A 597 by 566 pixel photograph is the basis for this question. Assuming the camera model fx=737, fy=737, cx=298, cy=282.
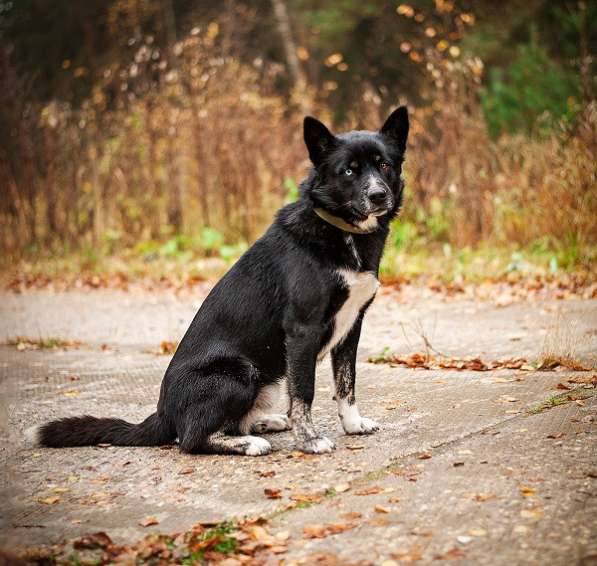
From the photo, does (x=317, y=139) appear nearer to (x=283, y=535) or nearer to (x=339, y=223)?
(x=339, y=223)

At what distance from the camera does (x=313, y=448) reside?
352cm

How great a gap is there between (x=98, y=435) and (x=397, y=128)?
2.24m

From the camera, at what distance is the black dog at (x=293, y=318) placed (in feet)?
11.7

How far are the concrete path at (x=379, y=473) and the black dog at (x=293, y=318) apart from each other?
0.11 meters

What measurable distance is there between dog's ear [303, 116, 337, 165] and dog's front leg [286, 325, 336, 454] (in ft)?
2.97

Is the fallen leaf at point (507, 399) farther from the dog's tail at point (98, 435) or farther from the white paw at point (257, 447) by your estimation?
the dog's tail at point (98, 435)

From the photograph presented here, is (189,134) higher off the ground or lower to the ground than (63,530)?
higher

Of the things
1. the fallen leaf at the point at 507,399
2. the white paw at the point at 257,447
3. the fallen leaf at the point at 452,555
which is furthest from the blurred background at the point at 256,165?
the fallen leaf at the point at 452,555

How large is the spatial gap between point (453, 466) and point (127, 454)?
1616 millimetres

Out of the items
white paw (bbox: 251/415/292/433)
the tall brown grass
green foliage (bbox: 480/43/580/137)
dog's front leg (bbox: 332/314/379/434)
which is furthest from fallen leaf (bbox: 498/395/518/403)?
green foliage (bbox: 480/43/580/137)

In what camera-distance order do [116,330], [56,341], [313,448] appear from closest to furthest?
[313,448]
[56,341]
[116,330]

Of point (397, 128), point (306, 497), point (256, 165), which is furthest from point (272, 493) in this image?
point (256, 165)

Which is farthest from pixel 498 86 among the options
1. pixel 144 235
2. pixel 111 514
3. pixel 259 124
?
pixel 111 514

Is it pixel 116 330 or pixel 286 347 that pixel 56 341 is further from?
pixel 286 347
